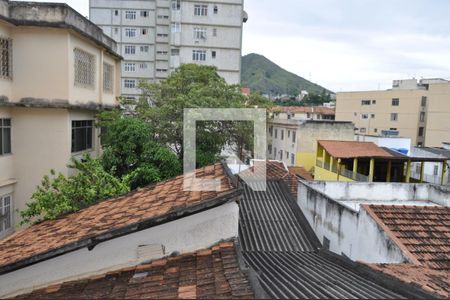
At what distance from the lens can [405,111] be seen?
45031mm

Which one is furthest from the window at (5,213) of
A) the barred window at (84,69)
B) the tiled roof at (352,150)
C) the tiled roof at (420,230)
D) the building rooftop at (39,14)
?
the tiled roof at (352,150)

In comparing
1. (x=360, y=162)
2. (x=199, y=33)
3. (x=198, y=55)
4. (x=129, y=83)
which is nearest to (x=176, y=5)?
(x=199, y=33)

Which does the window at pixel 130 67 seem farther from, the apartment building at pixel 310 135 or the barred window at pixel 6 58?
the barred window at pixel 6 58

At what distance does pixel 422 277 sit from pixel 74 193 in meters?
7.84

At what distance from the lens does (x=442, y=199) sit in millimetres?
11688

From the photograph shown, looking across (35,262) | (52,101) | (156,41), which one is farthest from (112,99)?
(156,41)

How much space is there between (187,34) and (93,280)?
1346 inches

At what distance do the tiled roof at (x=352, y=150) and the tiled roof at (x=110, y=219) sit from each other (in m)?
13.9

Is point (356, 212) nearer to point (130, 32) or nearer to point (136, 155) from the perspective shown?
point (136, 155)

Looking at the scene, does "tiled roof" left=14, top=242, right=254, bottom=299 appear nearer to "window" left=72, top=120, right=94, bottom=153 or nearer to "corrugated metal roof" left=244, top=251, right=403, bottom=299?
"corrugated metal roof" left=244, top=251, right=403, bottom=299

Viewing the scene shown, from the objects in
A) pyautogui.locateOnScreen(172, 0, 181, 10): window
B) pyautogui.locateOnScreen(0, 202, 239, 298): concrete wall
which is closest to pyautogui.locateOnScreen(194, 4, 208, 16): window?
pyautogui.locateOnScreen(172, 0, 181, 10): window

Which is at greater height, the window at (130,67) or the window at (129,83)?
the window at (130,67)

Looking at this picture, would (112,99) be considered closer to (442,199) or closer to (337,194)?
(337,194)

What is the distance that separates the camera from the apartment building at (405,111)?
4216cm
